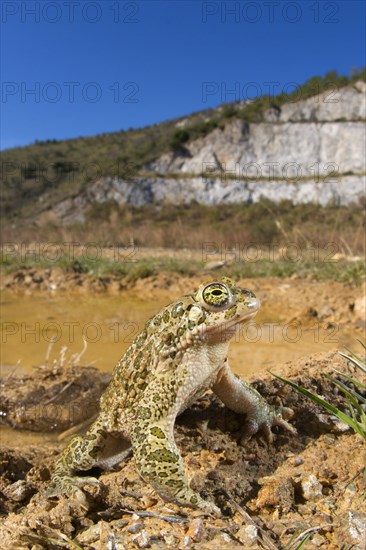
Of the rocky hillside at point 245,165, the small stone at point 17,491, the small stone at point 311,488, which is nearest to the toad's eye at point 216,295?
the small stone at point 311,488

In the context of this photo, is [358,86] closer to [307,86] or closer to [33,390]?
[307,86]

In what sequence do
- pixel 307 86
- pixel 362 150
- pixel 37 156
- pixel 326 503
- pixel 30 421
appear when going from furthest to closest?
pixel 37 156
pixel 307 86
pixel 362 150
pixel 30 421
pixel 326 503

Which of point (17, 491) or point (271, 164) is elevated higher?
point (271, 164)

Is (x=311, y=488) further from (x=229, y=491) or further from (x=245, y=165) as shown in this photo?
(x=245, y=165)

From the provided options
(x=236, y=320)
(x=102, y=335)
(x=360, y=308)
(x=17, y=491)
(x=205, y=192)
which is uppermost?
(x=205, y=192)

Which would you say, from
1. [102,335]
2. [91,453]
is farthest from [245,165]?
[91,453]

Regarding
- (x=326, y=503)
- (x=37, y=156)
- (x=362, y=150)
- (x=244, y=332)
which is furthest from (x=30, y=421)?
(x=37, y=156)

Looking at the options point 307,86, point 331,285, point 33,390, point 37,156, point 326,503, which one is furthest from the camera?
point 37,156
